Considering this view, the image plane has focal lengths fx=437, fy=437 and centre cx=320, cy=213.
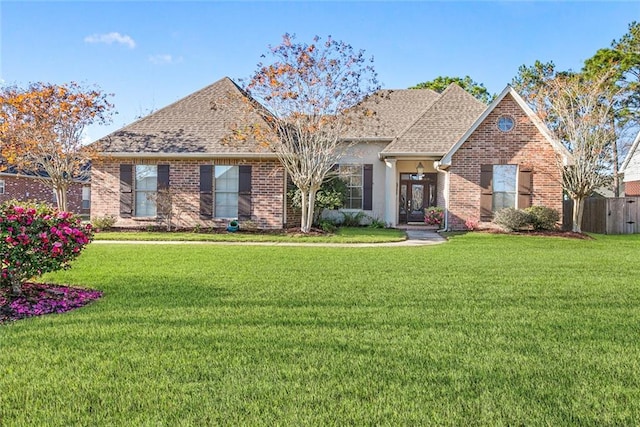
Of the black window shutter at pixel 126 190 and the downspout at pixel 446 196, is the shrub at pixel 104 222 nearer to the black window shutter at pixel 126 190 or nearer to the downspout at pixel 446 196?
the black window shutter at pixel 126 190

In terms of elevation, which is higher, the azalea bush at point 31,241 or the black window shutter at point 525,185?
the black window shutter at point 525,185

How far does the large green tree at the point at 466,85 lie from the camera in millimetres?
33781

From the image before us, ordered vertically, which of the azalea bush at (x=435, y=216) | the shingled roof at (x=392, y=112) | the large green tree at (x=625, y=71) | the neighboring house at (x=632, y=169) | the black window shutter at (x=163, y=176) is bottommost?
the azalea bush at (x=435, y=216)

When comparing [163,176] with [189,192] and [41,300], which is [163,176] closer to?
[189,192]

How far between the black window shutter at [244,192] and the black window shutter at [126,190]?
161 inches

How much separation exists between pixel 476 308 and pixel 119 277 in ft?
18.1

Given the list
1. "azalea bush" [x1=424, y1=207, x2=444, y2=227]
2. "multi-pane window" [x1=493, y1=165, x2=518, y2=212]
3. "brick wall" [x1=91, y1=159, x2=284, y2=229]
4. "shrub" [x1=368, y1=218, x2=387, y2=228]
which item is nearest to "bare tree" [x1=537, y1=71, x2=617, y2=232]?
"multi-pane window" [x1=493, y1=165, x2=518, y2=212]

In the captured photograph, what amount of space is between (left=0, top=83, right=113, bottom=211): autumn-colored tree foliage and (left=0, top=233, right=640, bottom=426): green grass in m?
11.4

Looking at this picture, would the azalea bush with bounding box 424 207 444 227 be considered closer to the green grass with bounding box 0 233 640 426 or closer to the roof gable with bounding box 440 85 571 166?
the roof gable with bounding box 440 85 571 166

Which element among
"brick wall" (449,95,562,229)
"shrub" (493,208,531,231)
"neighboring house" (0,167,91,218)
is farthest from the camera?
"neighboring house" (0,167,91,218)

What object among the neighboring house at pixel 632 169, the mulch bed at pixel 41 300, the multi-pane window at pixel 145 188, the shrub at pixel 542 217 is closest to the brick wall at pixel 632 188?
the neighboring house at pixel 632 169

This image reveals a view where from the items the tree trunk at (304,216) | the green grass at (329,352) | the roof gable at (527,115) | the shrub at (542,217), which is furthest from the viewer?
the roof gable at (527,115)

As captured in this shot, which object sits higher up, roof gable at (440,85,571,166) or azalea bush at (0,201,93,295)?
roof gable at (440,85,571,166)

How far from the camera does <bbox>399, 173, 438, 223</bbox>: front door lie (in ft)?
63.9
